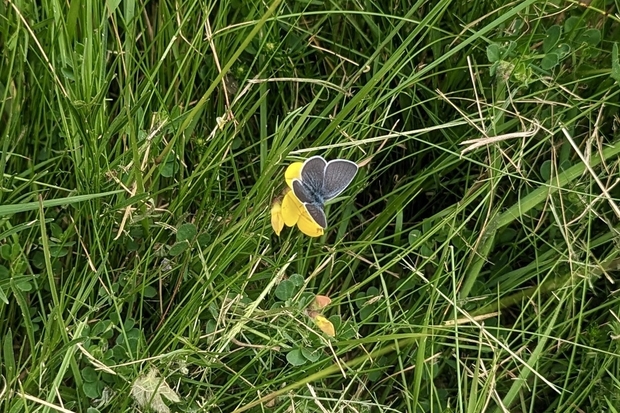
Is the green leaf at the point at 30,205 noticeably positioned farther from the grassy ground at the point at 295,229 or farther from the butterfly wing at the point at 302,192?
the butterfly wing at the point at 302,192

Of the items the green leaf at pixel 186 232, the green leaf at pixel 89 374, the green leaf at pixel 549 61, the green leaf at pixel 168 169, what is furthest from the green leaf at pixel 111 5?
the green leaf at pixel 549 61

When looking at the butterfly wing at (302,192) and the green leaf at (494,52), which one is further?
the green leaf at (494,52)

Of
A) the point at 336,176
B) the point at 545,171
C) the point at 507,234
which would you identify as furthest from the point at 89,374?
the point at 545,171

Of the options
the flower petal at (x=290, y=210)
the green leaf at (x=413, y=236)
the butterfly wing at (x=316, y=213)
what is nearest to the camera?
the butterfly wing at (x=316, y=213)

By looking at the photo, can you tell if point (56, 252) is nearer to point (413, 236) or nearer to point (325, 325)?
point (325, 325)

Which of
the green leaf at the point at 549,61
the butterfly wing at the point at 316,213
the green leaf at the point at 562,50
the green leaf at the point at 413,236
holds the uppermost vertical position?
the green leaf at the point at 562,50

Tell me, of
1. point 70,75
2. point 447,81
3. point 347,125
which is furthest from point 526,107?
point 70,75
